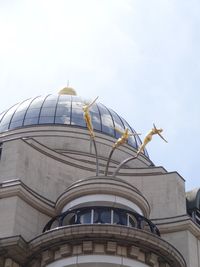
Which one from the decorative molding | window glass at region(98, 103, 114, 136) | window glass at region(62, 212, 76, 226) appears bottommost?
window glass at region(62, 212, 76, 226)

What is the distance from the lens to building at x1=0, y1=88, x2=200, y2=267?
29.0 meters

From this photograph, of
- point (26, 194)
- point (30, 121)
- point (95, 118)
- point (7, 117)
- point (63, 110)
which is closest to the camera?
point (26, 194)

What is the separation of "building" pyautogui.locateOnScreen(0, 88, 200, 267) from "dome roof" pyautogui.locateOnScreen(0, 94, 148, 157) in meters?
2.54

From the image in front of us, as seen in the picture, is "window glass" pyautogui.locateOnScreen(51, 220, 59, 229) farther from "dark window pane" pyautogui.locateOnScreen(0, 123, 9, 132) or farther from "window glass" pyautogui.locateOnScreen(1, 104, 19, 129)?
"window glass" pyautogui.locateOnScreen(1, 104, 19, 129)

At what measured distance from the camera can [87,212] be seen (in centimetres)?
3052

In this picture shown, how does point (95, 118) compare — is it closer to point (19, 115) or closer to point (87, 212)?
point (19, 115)

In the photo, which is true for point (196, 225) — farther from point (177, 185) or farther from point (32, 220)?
point (32, 220)

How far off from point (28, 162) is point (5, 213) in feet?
12.6

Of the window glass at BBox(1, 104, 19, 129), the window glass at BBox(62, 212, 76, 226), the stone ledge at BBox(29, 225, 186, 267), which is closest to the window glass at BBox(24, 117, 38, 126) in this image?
the window glass at BBox(1, 104, 19, 129)

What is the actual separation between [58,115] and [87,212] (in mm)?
15563

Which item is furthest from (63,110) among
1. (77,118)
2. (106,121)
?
(106,121)

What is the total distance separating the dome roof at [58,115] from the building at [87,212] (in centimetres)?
254

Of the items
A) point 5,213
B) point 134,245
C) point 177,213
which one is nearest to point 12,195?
point 5,213

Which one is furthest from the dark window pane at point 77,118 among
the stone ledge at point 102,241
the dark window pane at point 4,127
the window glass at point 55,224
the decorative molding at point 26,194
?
the stone ledge at point 102,241
